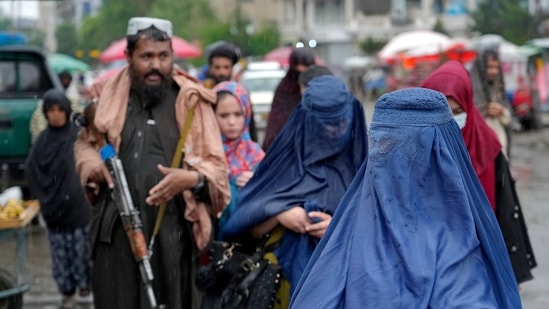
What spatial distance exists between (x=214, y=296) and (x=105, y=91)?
109 centimetres

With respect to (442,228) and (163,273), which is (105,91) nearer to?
(163,273)

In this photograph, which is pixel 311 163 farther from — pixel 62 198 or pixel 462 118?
pixel 62 198

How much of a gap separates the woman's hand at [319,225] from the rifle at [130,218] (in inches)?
30.8

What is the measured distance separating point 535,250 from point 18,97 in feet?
19.9

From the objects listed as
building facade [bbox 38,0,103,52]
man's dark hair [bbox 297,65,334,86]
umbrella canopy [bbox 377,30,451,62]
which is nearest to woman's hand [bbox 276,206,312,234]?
man's dark hair [bbox 297,65,334,86]

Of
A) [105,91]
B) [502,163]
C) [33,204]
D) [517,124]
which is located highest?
[105,91]

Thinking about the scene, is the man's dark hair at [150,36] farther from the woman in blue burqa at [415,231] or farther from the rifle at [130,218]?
the woman in blue burqa at [415,231]

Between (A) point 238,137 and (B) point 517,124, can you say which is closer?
(A) point 238,137

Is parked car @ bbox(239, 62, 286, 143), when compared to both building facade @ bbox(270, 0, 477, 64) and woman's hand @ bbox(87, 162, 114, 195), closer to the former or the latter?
woman's hand @ bbox(87, 162, 114, 195)

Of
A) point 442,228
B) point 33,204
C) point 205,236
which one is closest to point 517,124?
point 33,204

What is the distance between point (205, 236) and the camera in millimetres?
5586

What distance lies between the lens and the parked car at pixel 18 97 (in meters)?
13.1

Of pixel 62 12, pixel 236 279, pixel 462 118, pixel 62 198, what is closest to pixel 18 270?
pixel 62 198

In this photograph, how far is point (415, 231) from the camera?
3.25m
